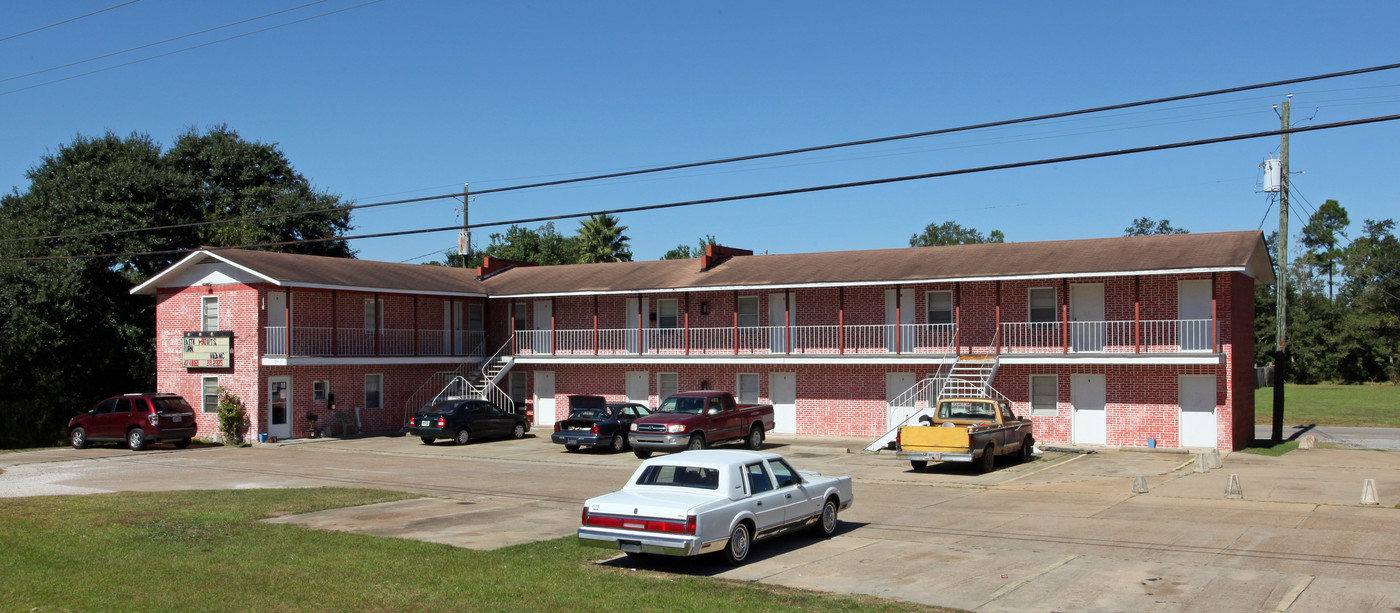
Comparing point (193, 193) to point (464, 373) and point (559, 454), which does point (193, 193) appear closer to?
point (464, 373)

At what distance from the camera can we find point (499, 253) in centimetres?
8744

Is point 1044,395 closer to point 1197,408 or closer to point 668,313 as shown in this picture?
point 1197,408

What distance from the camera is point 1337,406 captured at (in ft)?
169

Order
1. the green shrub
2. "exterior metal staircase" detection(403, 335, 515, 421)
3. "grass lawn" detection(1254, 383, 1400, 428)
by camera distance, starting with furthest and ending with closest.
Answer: "grass lawn" detection(1254, 383, 1400, 428), "exterior metal staircase" detection(403, 335, 515, 421), the green shrub

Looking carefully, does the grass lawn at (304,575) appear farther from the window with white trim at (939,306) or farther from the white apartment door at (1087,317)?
the window with white trim at (939,306)

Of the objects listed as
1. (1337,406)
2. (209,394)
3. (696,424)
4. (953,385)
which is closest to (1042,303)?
(953,385)

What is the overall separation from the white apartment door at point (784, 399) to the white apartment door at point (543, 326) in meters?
9.03

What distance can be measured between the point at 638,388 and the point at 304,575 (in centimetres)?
2683

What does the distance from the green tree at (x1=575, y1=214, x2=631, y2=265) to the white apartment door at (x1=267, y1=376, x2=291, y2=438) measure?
29.1 metres

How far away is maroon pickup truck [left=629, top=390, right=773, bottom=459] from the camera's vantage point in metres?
26.3

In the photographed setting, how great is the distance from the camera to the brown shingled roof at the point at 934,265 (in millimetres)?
29102

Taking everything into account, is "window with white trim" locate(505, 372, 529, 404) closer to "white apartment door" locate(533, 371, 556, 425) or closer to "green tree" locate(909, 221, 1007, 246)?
"white apartment door" locate(533, 371, 556, 425)

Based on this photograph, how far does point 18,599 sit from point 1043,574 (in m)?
10.7

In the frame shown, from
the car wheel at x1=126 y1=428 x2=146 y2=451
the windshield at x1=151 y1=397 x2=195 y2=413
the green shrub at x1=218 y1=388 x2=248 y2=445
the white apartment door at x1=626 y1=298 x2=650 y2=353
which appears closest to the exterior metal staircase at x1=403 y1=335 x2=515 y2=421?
the white apartment door at x1=626 y1=298 x2=650 y2=353
